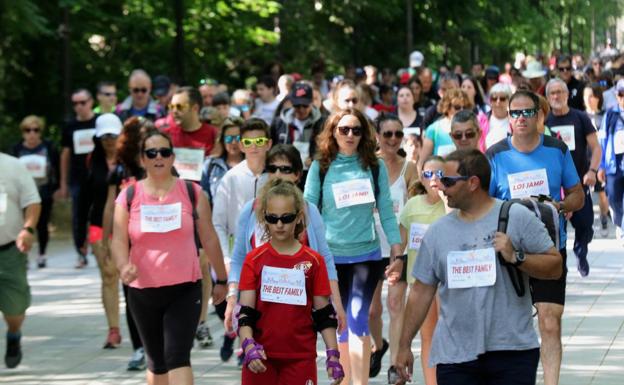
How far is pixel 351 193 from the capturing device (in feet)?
29.8

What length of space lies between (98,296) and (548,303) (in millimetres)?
7023

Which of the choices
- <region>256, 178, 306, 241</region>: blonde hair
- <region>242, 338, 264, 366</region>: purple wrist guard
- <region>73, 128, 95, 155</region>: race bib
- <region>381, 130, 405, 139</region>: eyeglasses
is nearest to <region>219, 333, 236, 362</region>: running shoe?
<region>381, 130, 405, 139</region>: eyeglasses

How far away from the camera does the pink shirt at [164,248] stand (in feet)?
27.6

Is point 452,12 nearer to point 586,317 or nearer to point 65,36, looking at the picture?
point 65,36

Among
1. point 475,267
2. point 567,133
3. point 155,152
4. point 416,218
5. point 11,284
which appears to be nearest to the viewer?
point 475,267

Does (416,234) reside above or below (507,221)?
below

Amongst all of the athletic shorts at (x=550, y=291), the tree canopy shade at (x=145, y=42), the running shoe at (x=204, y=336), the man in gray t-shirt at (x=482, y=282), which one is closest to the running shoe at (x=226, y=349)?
the running shoe at (x=204, y=336)

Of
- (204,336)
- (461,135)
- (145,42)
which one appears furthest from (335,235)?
(145,42)

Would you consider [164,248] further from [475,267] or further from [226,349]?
[226,349]

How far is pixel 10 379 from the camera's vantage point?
10742 mm

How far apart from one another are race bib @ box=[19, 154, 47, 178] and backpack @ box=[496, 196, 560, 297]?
34.2ft

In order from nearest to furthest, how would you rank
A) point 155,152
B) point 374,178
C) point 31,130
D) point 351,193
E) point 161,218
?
point 161,218, point 155,152, point 351,193, point 374,178, point 31,130

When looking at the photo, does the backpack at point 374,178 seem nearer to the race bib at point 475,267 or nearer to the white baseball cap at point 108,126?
the race bib at point 475,267

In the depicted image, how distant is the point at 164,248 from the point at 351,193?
1.23m
